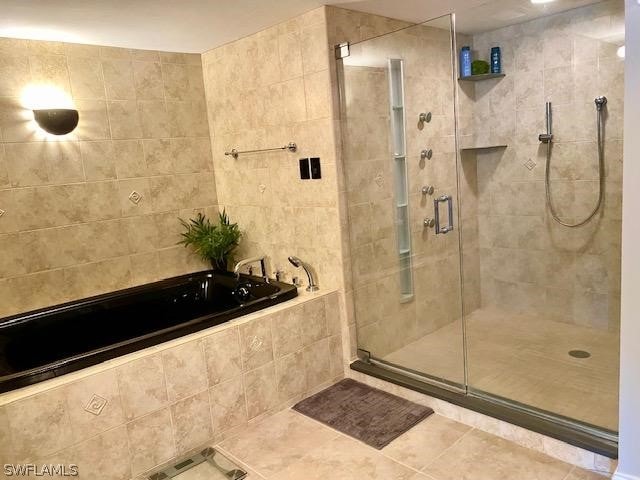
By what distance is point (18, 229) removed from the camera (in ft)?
9.32

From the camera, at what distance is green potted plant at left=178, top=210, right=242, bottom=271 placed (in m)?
3.45

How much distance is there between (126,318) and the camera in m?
3.14

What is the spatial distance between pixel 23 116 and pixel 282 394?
2188 millimetres

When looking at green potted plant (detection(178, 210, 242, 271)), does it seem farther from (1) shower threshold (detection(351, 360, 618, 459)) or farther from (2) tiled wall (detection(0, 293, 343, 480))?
(1) shower threshold (detection(351, 360, 618, 459))

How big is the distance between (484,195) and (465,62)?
2.93 feet

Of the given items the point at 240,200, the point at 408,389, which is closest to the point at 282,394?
the point at 408,389

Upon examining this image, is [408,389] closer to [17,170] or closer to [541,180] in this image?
[541,180]

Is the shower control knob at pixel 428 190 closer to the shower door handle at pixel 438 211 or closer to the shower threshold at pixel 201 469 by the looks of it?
the shower door handle at pixel 438 211

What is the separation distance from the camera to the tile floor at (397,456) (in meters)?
2.05

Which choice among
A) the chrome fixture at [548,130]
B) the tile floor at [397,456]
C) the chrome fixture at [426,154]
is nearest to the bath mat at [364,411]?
the tile floor at [397,456]

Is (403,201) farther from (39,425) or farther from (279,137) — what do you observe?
(39,425)

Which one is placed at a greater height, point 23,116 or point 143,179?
point 23,116

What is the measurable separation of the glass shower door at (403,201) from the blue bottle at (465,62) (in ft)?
1.13

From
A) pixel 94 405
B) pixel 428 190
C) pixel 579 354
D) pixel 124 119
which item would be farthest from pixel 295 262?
pixel 579 354
